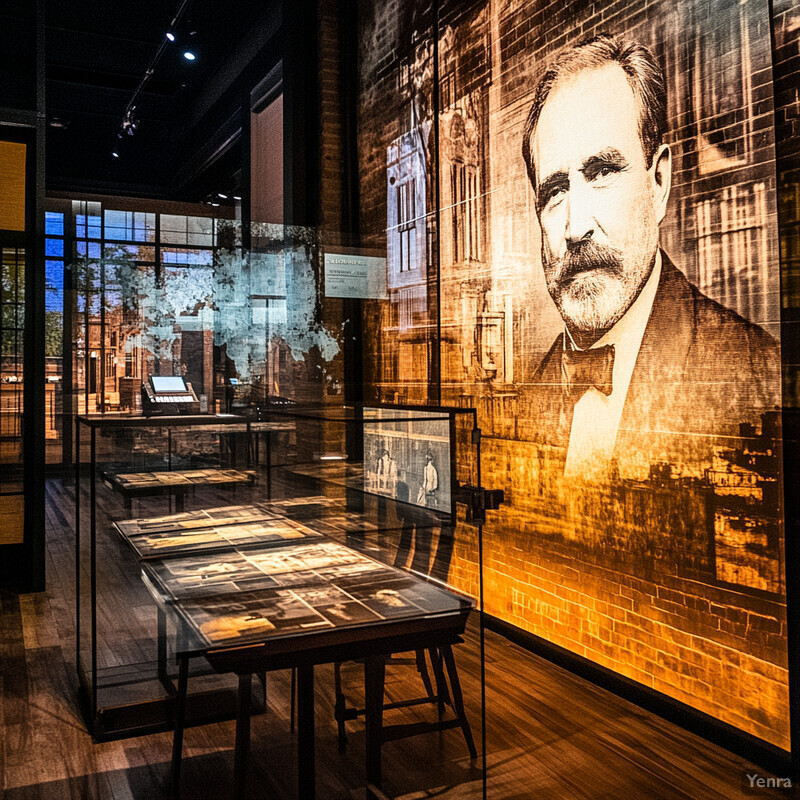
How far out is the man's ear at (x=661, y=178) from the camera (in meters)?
2.83

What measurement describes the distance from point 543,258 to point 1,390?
144 inches

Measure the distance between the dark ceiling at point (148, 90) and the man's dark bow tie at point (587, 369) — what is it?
188 cm

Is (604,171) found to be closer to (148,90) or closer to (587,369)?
(587,369)

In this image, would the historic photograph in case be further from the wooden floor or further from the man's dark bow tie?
the man's dark bow tie

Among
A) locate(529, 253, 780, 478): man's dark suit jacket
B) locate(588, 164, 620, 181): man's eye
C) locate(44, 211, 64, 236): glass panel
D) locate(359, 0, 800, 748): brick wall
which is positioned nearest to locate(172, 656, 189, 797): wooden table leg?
locate(359, 0, 800, 748): brick wall

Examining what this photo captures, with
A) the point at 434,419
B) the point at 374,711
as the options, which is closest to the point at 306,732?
the point at 374,711

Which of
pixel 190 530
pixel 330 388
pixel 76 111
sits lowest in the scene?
pixel 190 530

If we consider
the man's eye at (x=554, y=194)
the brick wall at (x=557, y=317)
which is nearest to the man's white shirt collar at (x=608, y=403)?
the brick wall at (x=557, y=317)

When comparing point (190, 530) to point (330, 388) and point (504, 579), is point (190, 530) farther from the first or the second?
point (504, 579)

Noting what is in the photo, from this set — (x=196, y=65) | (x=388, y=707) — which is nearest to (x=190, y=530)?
(x=388, y=707)

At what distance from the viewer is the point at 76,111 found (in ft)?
14.5

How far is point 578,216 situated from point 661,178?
1.60 feet

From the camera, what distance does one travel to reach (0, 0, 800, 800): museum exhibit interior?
2.09 m

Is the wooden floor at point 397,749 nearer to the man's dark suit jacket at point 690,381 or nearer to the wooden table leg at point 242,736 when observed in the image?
the wooden table leg at point 242,736
